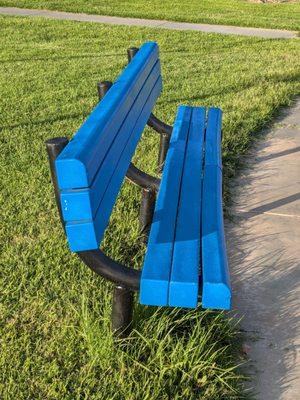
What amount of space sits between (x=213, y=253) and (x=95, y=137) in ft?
1.95

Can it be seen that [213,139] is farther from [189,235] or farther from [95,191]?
[95,191]

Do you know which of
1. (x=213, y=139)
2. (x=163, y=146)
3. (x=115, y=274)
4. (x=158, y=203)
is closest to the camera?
(x=115, y=274)

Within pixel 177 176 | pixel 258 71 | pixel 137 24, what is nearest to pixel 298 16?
pixel 137 24

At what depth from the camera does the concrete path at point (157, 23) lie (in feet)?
33.1

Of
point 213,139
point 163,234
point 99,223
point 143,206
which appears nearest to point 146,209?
point 143,206

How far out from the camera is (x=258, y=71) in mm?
7004

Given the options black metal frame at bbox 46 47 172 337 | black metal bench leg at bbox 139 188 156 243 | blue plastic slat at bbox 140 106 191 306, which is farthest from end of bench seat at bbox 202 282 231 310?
black metal bench leg at bbox 139 188 156 243

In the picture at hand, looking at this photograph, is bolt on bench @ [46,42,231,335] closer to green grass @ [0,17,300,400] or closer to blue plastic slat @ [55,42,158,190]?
blue plastic slat @ [55,42,158,190]

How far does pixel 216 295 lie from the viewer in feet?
6.35

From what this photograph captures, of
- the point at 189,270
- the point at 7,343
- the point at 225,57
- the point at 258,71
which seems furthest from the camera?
the point at 225,57

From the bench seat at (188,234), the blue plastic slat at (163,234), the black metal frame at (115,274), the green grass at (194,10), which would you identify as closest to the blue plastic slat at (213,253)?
the bench seat at (188,234)

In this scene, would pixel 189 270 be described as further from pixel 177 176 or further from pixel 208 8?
pixel 208 8

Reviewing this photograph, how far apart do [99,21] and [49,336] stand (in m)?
9.39

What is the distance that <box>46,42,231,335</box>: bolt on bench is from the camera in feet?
6.03
